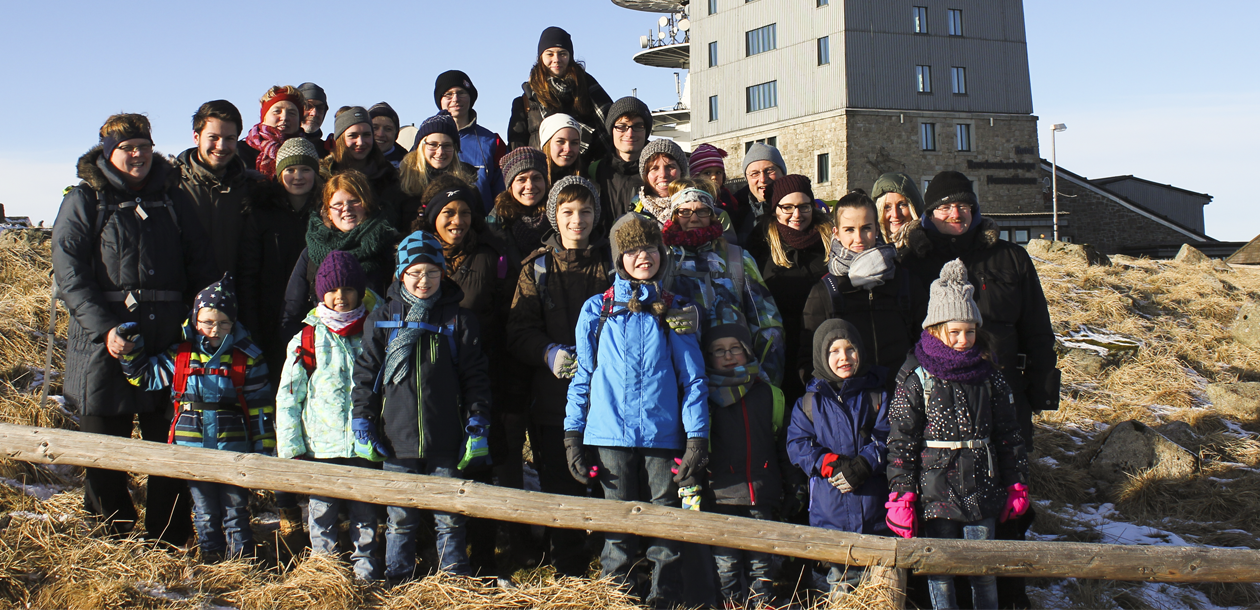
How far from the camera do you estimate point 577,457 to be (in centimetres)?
422

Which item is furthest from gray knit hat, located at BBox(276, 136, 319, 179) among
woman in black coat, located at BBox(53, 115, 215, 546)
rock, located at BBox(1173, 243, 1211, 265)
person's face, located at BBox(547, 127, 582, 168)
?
rock, located at BBox(1173, 243, 1211, 265)

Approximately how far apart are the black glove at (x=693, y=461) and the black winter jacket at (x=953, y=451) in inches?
33.9

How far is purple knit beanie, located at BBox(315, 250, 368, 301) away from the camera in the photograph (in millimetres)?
4504

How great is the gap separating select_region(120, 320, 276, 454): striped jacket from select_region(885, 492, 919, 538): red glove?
127 inches

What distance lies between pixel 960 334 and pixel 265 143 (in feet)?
15.0

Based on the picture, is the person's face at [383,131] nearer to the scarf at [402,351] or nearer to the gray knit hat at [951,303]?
the scarf at [402,351]

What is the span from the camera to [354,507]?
180 inches

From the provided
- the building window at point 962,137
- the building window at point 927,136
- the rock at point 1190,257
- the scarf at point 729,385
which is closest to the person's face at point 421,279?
the scarf at point 729,385

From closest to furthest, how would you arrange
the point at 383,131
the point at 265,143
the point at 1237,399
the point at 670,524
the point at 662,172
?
the point at 670,524
the point at 662,172
the point at 265,143
the point at 383,131
the point at 1237,399

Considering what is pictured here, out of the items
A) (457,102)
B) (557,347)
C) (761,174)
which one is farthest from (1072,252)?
(557,347)

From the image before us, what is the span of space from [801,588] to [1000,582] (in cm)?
109

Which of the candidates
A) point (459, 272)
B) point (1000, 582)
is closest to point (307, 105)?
point (459, 272)

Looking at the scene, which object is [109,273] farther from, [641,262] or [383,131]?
[641,262]

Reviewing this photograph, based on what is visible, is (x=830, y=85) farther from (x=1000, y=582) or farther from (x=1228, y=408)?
(x=1000, y=582)
